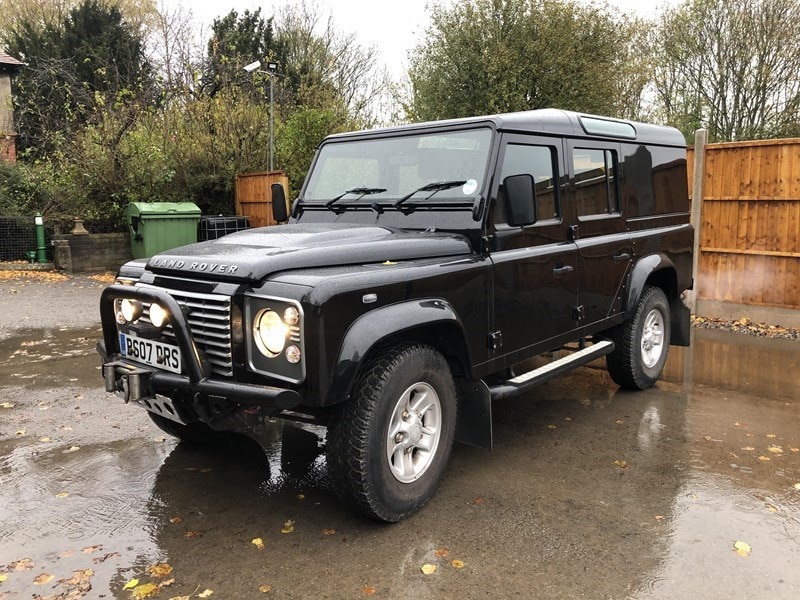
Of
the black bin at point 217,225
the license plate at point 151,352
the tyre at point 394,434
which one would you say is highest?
the black bin at point 217,225

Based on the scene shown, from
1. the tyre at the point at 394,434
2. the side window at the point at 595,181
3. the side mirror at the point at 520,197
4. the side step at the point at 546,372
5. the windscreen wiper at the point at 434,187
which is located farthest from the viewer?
the side window at the point at 595,181

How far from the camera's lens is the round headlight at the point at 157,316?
3205 millimetres

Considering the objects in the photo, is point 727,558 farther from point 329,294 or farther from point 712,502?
point 329,294

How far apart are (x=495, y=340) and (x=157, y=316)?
187 cm

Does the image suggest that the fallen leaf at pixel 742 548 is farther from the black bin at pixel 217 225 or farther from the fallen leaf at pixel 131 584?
the black bin at pixel 217 225

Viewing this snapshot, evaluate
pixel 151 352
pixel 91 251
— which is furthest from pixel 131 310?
pixel 91 251

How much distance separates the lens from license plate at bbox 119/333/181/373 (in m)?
3.23

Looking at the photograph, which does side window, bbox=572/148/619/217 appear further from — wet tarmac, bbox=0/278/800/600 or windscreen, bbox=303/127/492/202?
wet tarmac, bbox=0/278/800/600

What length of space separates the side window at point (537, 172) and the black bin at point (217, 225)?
34.0ft

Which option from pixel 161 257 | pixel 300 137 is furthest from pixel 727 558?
pixel 300 137

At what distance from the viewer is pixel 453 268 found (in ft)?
12.0

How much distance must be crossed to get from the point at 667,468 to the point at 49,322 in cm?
798

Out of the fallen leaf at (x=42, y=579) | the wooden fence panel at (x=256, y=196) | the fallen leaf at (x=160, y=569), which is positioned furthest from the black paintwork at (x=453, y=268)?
the wooden fence panel at (x=256, y=196)

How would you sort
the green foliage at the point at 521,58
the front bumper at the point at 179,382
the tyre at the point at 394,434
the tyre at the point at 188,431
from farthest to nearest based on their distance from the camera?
the green foliage at the point at 521,58 → the tyre at the point at 188,431 → the tyre at the point at 394,434 → the front bumper at the point at 179,382
